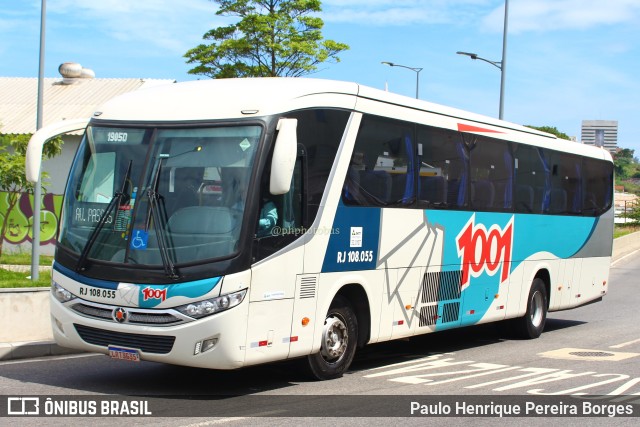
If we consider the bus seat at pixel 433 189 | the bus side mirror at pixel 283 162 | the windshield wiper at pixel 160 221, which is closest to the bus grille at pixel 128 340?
the windshield wiper at pixel 160 221

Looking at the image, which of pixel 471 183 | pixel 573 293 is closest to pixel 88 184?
pixel 471 183

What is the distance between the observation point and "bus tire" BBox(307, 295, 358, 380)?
1062 centimetres

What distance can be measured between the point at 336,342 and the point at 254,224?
2191mm

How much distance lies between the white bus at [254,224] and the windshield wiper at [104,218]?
0.8 inches

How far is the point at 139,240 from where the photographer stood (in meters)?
9.44

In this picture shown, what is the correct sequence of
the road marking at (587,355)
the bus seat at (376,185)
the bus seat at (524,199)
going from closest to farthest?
the bus seat at (376,185) → the road marking at (587,355) → the bus seat at (524,199)

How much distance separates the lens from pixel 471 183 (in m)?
13.9

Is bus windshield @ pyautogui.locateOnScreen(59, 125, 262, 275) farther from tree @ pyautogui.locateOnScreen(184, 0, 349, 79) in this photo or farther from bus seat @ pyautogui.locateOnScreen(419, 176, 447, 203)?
tree @ pyautogui.locateOnScreen(184, 0, 349, 79)

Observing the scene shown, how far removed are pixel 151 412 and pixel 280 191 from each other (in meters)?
2.45

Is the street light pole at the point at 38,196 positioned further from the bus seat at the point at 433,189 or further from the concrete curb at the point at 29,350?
the bus seat at the point at 433,189

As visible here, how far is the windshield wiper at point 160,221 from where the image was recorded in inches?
362

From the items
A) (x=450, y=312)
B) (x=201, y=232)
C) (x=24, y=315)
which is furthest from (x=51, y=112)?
(x=201, y=232)

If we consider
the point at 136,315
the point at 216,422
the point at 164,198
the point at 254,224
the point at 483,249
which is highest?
the point at 164,198

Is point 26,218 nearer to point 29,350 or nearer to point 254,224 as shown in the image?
point 29,350
